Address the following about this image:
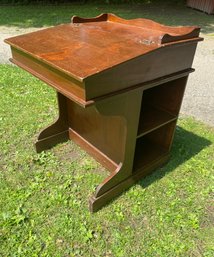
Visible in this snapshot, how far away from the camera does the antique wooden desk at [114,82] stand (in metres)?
1.62

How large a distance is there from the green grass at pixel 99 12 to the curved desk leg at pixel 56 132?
17.2 ft

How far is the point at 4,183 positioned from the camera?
2.43 meters

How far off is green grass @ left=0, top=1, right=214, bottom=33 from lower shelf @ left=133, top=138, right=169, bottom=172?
541 centimetres

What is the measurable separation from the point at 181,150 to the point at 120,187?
88 centimetres

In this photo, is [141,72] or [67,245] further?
[67,245]

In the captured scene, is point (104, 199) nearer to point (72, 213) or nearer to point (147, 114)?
point (72, 213)

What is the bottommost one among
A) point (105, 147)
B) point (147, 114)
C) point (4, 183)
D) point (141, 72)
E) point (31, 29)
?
point (31, 29)

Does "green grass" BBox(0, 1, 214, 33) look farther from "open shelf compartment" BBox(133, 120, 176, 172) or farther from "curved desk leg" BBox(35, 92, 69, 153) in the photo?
"open shelf compartment" BBox(133, 120, 176, 172)

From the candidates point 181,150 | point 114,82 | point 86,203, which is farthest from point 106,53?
point 181,150

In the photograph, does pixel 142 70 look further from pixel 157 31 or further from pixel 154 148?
pixel 154 148

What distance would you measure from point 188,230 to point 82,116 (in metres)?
1.30

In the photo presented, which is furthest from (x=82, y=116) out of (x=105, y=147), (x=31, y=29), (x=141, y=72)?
(x=31, y=29)

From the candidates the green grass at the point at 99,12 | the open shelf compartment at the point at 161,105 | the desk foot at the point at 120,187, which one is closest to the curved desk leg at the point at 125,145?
the desk foot at the point at 120,187

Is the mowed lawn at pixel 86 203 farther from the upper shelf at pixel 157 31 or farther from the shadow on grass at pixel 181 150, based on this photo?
the upper shelf at pixel 157 31
